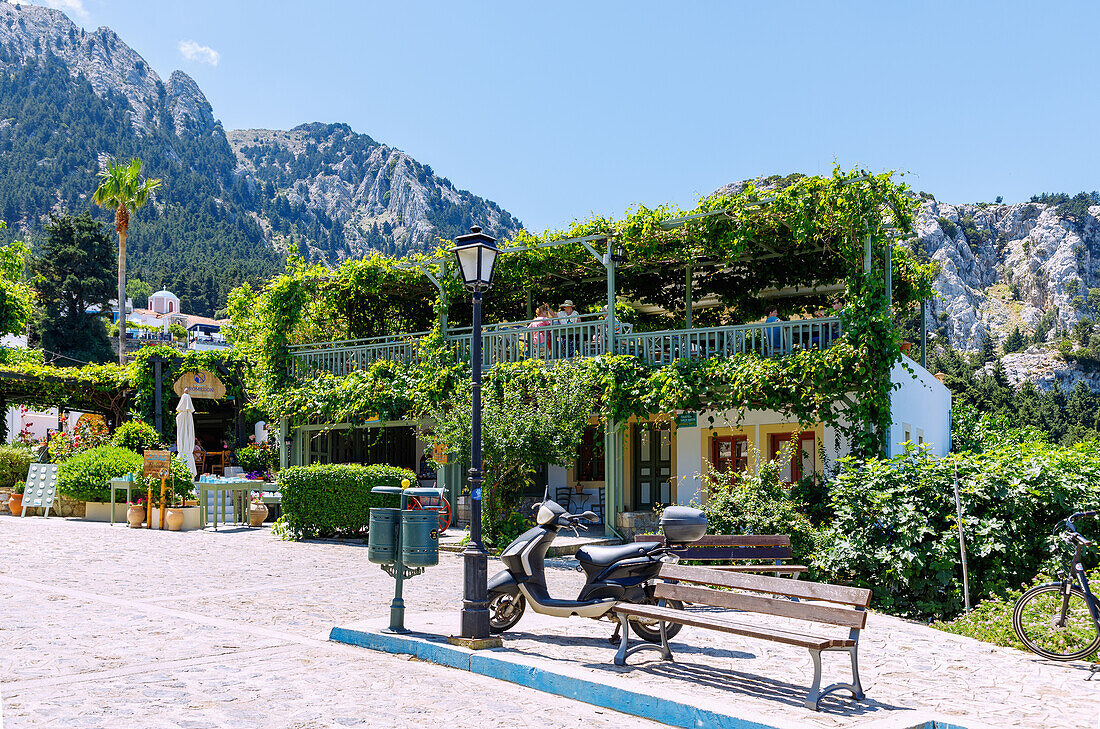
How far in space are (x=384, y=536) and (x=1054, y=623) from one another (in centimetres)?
528

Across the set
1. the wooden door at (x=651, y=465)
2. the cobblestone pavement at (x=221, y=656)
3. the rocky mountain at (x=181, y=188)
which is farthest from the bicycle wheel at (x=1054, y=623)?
the rocky mountain at (x=181, y=188)

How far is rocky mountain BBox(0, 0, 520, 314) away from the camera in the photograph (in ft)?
389

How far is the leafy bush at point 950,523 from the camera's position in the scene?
10141 mm

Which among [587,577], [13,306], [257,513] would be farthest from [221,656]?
[13,306]

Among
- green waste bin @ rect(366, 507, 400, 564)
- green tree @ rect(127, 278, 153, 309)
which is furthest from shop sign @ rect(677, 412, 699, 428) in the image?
green tree @ rect(127, 278, 153, 309)

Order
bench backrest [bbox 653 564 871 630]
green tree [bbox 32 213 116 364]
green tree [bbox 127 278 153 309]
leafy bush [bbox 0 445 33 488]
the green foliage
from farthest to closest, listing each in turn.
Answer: green tree [bbox 127 278 153 309] → green tree [bbox 32 213 116 364] → leafy bush [bbox 0 445 33 488] → the green foliage → bench backrest [bbox 653 564 871 630]

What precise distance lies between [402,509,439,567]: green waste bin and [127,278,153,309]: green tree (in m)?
101

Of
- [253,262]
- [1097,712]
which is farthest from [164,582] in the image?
[253,262]

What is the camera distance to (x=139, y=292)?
104 m

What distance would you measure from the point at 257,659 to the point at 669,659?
2.85m

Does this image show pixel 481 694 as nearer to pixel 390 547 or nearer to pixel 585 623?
pixel 390 547

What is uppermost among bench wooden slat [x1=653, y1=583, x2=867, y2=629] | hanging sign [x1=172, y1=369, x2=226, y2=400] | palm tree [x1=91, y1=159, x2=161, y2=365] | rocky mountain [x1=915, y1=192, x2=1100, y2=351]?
rocky mountain [x1=915, y1=192, x2=1100, y2=351]

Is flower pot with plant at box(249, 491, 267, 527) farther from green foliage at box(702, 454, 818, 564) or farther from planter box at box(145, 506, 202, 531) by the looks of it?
green foliage at box(702, 454, 818, 564)

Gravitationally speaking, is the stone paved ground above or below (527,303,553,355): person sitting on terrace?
below
